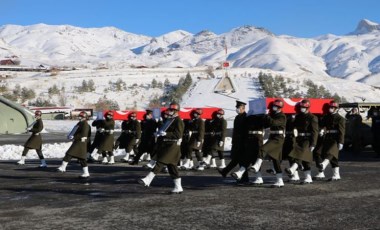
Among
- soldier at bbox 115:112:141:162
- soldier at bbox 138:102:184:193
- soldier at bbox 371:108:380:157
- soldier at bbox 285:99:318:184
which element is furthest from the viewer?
soldier at bbox 371:108:380:157

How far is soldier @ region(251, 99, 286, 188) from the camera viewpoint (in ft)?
38.0

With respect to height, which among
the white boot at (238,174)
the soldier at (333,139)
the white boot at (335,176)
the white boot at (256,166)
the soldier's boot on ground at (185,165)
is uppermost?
the soldier at (333,139)

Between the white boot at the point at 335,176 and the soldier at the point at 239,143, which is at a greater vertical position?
the soldier at the point at 239,143

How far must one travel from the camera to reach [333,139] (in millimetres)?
12758

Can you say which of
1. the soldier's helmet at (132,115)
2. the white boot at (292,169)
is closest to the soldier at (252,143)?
the white boot at (292,169)

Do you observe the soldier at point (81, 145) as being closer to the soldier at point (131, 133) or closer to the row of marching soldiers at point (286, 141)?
the row of marching soldiers at point (286, 141)

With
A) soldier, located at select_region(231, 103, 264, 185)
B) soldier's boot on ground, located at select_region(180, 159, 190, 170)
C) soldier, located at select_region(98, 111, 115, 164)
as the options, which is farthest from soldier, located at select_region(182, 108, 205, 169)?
soldier, located at select_region(231, 103, 264, 185)

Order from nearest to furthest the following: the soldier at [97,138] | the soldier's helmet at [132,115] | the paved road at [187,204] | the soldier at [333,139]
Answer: the paved road at [187,204] → the soldier at [333,139] → the soldier at [97,138] → the soldier's helmet at [132,115]

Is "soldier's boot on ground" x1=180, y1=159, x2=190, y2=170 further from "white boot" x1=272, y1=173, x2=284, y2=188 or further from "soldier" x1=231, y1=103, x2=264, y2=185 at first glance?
"white boot" x1=272, y1=173, x2=284, y2=188

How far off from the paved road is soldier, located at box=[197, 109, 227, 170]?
89.3 inches

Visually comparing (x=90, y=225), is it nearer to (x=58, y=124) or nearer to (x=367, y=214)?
(x=367, y=214)

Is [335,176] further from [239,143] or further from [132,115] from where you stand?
[132,115]

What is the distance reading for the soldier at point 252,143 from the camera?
11961mm

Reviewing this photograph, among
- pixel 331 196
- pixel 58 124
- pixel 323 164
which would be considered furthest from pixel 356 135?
pixel 58 124
